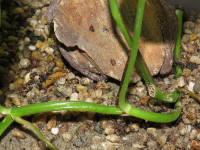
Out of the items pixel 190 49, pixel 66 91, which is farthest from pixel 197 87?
pixel 66 91

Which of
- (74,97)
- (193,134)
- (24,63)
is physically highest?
(24,63)

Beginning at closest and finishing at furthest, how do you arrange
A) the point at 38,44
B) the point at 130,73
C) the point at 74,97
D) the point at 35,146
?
the point at 130,73 < the point at 35,146 < the point at 74,97 < the point at 38,44

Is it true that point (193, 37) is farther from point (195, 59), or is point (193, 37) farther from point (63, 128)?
point (63, 128)

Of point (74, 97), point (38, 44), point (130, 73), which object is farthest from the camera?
point (38, 44)

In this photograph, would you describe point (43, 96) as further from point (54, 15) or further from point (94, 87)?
point (54, 15)

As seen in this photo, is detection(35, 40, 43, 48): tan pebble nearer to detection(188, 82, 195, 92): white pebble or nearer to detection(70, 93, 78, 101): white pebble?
detection(70, 93, 78, 101): white pebble

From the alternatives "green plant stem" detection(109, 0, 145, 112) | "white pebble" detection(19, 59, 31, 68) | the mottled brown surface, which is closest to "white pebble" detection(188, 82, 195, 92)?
the mottled brown surface

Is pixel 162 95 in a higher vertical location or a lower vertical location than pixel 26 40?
lower
